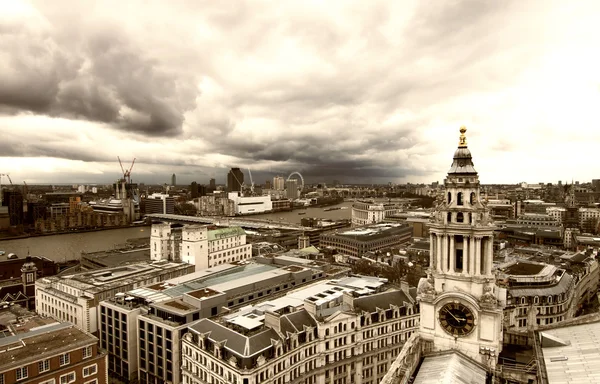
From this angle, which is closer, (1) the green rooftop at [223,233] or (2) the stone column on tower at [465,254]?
(2) the stone column on tower at [465,254]

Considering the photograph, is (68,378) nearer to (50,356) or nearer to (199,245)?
(50,356)

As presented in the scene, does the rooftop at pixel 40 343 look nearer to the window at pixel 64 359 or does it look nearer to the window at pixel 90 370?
the window at pixel 64 359

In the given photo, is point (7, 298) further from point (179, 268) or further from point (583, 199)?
point (583, 199)

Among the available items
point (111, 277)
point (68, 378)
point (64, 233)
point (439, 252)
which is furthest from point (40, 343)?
point (64, 233)

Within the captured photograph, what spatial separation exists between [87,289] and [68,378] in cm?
1735

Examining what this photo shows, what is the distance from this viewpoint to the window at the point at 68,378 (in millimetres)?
24000

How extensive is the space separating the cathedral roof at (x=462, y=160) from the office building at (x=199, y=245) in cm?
4620

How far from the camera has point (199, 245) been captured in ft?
188

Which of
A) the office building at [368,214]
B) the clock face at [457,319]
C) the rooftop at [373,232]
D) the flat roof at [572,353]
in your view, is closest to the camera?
the flat roof at [572,353]

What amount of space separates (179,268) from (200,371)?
26503 millimetres

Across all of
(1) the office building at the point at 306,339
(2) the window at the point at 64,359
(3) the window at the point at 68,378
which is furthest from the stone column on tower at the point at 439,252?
(3) the window at the point at 68,378

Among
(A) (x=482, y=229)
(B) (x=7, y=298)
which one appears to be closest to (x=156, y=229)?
(B) (x=7, y=298)

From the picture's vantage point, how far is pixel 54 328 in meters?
27.2

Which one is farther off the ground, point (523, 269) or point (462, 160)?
point (462, 160)
